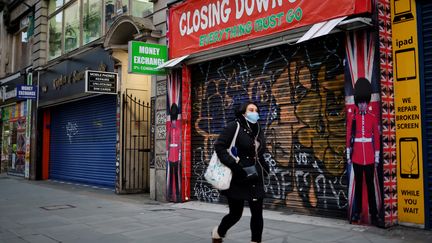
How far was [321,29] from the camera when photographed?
22.4 feet

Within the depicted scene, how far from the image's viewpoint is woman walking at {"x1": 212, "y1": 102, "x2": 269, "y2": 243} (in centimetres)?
473

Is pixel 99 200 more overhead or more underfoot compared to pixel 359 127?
more underfoot

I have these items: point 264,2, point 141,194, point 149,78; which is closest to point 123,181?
point 141,194

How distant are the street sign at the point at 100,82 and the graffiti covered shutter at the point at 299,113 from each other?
4326mm

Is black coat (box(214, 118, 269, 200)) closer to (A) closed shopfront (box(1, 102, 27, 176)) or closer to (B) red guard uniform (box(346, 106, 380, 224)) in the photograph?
(B) red guard uniform (box(346, 106, 380, 224))

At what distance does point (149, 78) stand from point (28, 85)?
7.68m

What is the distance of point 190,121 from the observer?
10.2m

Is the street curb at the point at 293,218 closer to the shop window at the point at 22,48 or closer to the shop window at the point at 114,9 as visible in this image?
the shop window at the point at 114,9

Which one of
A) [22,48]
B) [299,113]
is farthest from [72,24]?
[299,113]

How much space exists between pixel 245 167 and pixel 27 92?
15.3 m

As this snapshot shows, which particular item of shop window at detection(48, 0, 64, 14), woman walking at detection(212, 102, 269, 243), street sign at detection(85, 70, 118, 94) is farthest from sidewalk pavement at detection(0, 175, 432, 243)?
shop window at detection(48, 0, 64, 14)

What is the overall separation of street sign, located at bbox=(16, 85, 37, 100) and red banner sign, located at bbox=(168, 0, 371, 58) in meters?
9.47

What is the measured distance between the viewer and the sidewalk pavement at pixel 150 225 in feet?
19.9

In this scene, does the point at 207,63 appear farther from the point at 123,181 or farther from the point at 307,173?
the point at 123,181
